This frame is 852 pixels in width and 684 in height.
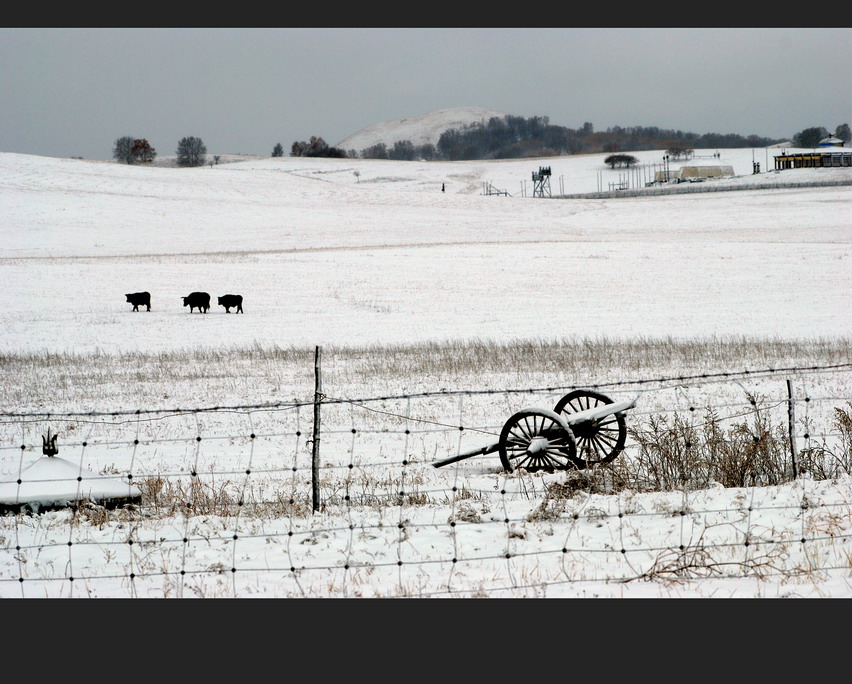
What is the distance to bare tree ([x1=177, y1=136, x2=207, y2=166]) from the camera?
6519 inches

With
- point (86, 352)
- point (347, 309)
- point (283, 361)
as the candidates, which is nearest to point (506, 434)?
point (283, 361)

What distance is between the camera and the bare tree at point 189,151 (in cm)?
16559

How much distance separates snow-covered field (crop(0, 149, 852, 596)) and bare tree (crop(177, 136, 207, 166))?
9625 centimetres

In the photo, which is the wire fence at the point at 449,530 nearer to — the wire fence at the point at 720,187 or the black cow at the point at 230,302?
the black cow at the point at 230,302

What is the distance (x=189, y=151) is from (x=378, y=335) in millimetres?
155369

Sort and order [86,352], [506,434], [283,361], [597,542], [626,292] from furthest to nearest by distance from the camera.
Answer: [626,292] → [86,352] → [283,361] → [506,434] → [597,542]

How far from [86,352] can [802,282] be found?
77.9 feet

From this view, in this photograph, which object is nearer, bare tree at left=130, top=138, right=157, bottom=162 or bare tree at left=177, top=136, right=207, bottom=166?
bare tree at left=130, top=138, right=157, bottom=162

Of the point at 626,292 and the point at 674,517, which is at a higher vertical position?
the point at 626,292

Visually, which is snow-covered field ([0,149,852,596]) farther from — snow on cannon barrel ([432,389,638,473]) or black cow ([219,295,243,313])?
black cow ([219,295,243,313])

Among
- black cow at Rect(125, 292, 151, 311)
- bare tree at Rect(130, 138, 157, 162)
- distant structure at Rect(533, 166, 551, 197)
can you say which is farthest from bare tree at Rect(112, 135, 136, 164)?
black cow at Rect(125, 292, 151, 311)

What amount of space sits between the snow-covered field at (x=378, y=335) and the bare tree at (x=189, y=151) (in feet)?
316

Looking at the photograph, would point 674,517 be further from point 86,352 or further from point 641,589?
point 86,352

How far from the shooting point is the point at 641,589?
210 inches
